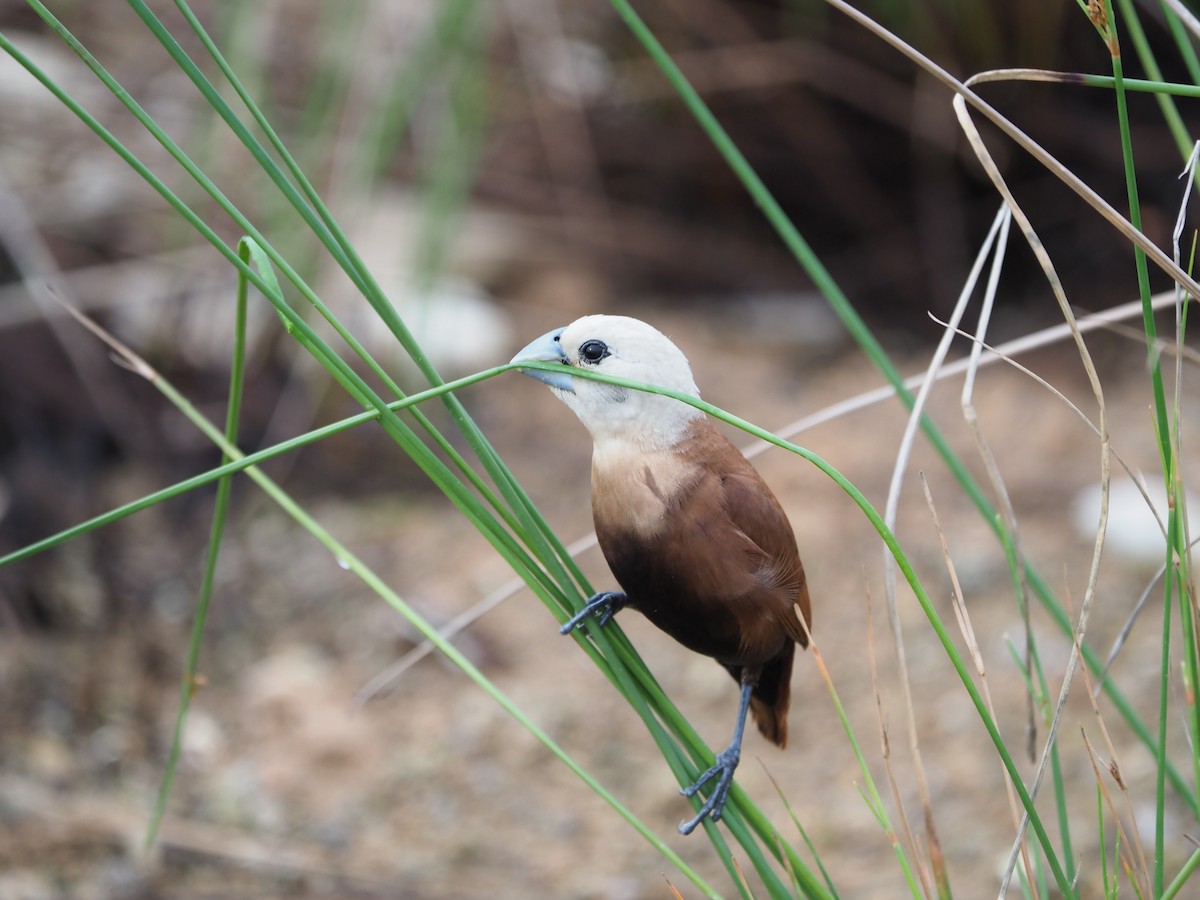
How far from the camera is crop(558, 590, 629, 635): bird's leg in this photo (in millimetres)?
1047

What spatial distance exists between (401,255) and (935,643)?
5.07 ft

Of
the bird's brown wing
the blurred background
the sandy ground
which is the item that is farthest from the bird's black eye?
the blurred background

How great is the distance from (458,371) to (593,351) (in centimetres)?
170

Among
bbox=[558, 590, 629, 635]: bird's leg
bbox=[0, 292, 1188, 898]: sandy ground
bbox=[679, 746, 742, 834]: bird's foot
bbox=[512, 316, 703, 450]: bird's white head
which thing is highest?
bbox=[512, 316, 703, 450]: bird's white head

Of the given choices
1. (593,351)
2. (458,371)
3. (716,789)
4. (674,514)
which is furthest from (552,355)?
(458,371)

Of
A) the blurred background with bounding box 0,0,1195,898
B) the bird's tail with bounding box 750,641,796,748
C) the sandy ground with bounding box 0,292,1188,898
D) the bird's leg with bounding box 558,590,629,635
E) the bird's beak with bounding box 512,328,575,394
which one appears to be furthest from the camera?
the blurred background with bounding box 0,0,1195,898

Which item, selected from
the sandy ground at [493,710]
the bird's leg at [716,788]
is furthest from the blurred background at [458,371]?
the bird's leg at [716,788]

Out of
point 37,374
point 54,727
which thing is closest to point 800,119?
point 37,374

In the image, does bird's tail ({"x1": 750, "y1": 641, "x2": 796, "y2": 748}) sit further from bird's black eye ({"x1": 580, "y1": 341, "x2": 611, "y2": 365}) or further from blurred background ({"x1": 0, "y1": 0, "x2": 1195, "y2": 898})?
blurred background ({"x1": 0, "y1": 0, "x2": 1195, "y2": 898})

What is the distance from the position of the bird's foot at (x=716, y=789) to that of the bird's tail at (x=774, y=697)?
19cm

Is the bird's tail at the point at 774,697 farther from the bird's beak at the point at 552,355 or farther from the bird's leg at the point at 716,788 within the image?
the bird's beak at the point at 552,355

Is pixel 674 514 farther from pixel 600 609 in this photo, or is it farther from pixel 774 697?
pixel 774 697

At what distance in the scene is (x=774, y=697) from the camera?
4.57ft

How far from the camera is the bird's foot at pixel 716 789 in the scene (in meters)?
1.09
